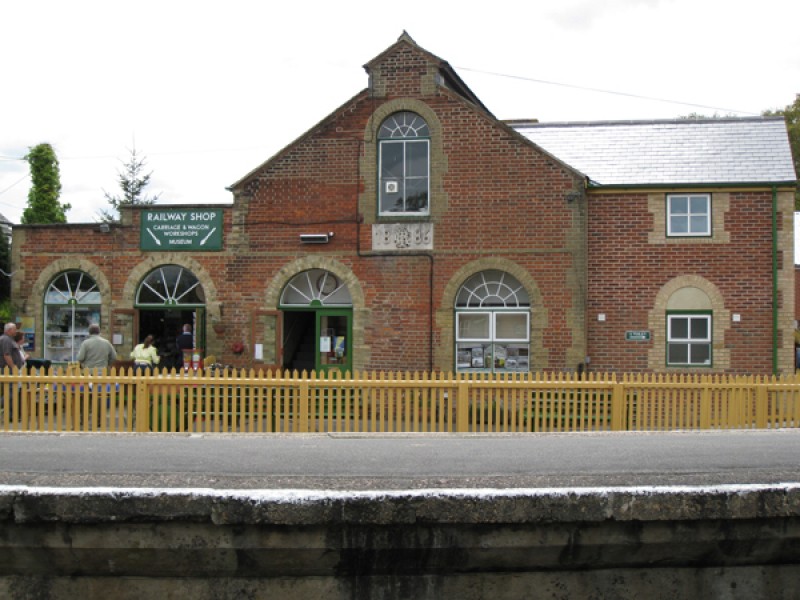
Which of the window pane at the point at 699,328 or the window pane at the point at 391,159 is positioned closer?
the window pane at the point at 699,328

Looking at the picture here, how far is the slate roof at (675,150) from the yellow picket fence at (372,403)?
629cm

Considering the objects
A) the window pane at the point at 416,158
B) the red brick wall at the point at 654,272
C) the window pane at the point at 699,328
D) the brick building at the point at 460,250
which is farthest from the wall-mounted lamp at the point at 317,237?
the window pane at the point at 699,328

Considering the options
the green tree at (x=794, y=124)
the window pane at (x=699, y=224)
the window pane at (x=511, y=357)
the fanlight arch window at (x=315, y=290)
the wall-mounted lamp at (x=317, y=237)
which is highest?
the green tree at (x=794, y=124)

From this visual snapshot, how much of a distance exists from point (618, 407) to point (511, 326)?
18.8 feet

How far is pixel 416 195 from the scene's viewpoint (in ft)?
61.2

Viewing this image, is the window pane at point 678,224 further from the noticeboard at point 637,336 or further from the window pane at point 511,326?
the window pane at point 511,326

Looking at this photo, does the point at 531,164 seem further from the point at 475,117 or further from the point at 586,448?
the point at 586,448

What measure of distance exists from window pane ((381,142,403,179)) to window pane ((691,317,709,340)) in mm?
6718

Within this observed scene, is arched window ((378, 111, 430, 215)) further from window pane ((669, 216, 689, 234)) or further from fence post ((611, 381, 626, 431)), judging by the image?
fence post ((611, 381, 626, 431))

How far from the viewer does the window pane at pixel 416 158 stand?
18703 mm

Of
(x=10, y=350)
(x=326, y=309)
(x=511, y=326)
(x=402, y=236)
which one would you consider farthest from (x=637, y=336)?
(x=10, y=350)

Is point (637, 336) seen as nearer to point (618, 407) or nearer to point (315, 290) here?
point (618, 407)

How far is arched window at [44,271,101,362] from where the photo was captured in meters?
19.8


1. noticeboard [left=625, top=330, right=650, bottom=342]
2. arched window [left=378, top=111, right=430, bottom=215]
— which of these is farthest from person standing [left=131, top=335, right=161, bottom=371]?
noticeboard [left=625, top=330, right=650, bottom=342]
